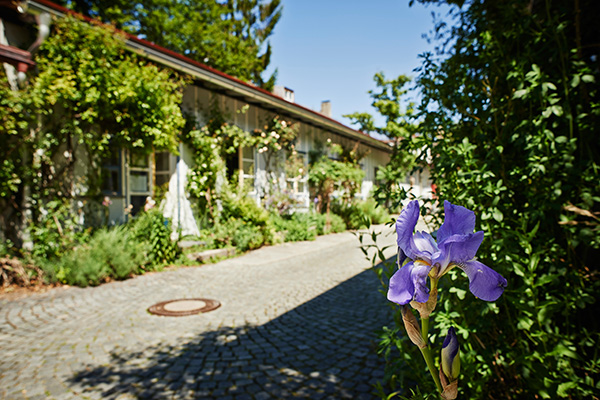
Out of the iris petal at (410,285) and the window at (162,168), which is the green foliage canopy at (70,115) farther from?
the iris petal at (410,285)

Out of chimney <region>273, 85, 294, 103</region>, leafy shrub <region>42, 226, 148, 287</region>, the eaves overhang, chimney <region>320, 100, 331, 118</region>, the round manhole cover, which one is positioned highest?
chimney <region>320, 100, 331, 118</region>

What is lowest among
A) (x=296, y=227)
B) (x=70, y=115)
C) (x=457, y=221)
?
(x=296, y=227)

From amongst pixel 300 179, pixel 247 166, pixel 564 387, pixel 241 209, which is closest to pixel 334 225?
pixel 300 179

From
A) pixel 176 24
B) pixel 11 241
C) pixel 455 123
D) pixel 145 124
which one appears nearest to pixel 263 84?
pixel 176 24

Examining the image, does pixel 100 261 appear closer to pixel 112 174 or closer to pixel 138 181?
pixel 112 174

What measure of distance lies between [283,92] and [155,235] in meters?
9.97

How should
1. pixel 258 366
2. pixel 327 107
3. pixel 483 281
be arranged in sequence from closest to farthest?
pixel 483 281, pixel 258 366, pixel 327 107

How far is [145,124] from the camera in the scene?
697 centimetres

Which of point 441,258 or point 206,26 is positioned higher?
point 206,26

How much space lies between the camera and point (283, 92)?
15.3 m

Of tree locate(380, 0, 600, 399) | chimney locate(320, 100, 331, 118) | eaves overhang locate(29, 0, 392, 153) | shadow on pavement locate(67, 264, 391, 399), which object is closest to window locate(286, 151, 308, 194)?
eaves overhang locate(29, 0, 392, 153)

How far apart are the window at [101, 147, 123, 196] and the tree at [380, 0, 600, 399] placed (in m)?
6.87

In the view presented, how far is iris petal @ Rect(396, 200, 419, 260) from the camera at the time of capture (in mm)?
661

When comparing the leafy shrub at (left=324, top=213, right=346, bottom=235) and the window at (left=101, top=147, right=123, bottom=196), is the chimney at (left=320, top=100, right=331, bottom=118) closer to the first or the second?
the leafy shrub at (left=324, top=213, right=346, bottom=235)
